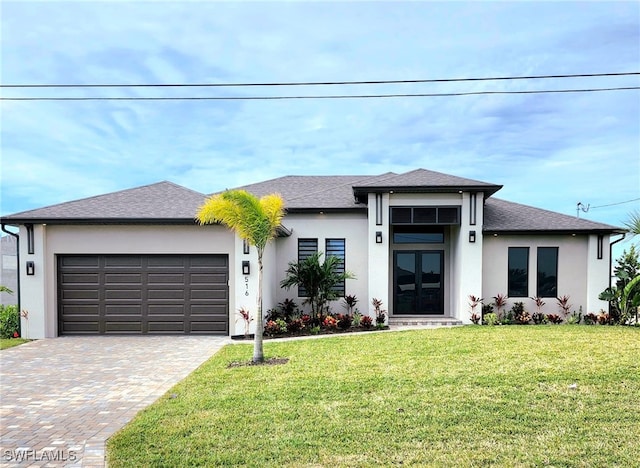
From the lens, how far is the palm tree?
25.9 ft

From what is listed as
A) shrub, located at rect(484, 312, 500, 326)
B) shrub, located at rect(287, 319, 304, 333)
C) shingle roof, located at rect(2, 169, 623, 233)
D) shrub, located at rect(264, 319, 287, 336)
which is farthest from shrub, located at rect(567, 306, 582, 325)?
shrub, located at rect(264, 319, 287, 336)

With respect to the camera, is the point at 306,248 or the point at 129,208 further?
the point at 306,248

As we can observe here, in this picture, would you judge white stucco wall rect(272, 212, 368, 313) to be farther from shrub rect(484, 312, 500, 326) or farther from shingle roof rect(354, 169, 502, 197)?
shrub rect(484, 312, 500, 326)

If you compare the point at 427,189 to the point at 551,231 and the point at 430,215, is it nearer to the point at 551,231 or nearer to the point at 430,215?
the point at 430,215

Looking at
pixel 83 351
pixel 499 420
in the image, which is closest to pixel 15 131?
pixel 83 351

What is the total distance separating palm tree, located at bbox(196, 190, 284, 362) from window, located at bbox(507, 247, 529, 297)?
9.20 meters

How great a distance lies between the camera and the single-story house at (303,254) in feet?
37.9

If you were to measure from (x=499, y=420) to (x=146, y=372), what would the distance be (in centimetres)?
607

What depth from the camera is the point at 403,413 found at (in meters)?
4.86

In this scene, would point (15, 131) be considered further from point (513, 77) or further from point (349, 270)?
point (513, 77)

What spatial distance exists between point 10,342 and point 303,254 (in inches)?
338

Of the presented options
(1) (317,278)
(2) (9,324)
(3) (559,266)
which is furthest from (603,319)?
(2) (9,324)
